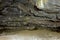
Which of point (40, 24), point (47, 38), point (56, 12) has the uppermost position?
point (56, 12)

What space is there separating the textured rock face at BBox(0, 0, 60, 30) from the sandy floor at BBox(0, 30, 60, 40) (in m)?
0.06

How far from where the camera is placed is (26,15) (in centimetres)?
143

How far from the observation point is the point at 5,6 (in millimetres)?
1415

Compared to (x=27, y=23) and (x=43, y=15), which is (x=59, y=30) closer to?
(x=43, y=15)

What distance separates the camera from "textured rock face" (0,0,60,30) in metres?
1.41

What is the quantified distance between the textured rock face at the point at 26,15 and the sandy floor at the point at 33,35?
0.06 m

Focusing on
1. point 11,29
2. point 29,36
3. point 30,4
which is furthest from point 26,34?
point 30,4

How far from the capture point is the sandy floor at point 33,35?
134 cm

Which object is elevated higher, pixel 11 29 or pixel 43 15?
pixel 43 15

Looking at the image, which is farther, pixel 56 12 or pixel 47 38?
pixel 56 12

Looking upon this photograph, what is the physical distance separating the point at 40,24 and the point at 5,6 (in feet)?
1.33

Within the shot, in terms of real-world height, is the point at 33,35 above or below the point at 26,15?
below

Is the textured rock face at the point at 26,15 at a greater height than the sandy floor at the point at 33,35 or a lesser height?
greater

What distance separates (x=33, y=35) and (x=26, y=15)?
223mm
